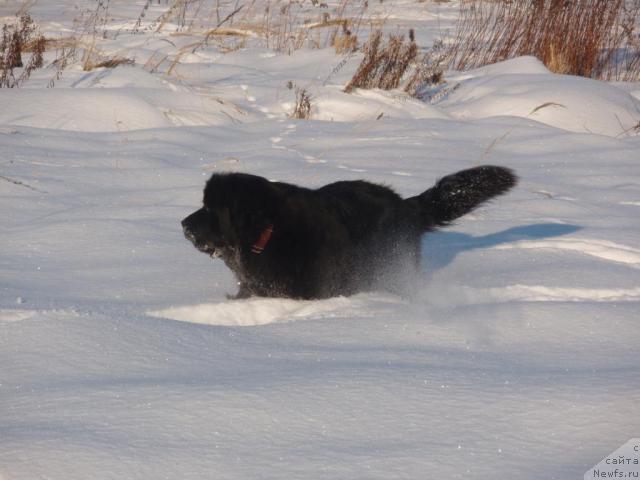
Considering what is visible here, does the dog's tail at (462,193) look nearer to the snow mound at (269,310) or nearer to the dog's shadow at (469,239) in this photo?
the dog's shadow at (469,239)

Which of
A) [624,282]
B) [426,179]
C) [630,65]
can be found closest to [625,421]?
[624,282]

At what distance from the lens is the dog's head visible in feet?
10.4

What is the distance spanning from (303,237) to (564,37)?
596cm

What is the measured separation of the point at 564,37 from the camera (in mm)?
8234

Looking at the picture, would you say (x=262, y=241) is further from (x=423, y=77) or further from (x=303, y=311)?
(x=423, y=77)

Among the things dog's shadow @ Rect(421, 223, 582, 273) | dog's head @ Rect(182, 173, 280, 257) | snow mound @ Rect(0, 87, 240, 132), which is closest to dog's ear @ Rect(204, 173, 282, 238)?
dog's head @ Rect(182, 173, 280, 257)

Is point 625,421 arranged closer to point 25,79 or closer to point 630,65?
point 25,79

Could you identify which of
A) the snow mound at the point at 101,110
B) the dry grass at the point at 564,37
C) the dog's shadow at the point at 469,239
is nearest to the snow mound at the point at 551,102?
the dry grass at the point at 564,37

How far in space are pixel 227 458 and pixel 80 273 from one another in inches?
69.2

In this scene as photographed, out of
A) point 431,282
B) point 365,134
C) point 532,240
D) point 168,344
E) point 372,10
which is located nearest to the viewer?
point 168,344

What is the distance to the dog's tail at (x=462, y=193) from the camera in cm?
352

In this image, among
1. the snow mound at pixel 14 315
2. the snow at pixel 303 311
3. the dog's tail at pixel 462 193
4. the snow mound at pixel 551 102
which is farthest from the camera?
the snow mound at pixel 551 102

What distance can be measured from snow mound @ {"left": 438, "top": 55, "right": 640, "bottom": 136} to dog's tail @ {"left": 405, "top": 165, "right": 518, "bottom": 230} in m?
3.33

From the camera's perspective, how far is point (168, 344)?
7.77 ft
